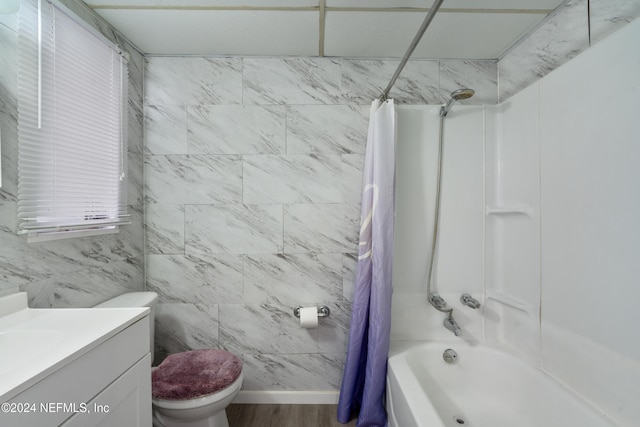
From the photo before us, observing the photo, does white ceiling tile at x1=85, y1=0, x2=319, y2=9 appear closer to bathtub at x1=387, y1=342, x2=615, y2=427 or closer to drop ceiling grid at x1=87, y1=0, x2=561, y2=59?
drop ceiling grid at x1=87, y1=0, x2=561, y2=59

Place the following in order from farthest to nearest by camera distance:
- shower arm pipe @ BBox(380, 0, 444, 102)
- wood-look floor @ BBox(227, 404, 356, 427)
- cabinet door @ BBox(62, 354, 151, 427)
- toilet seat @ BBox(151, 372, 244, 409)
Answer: wood-look floor @ BBox(227, 404, 356, 427), toilet seat @ BBox(151, 372, 244, 409), shower arm pipe @ BBox(380, 0, 444, 102), cabinet door @ BBox(62, 354, 151, 427)

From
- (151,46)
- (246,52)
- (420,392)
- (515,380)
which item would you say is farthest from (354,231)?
(151,46)

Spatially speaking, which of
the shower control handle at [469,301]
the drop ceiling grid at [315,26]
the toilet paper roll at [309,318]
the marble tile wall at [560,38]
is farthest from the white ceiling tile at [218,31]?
the shower control handle at [469,301]

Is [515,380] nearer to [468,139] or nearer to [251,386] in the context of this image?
[468,139]

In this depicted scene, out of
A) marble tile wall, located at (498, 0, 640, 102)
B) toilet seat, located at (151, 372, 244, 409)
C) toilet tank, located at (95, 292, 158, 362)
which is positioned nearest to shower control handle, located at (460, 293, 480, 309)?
marble tile wall, located at (498, 0, 640, 102)

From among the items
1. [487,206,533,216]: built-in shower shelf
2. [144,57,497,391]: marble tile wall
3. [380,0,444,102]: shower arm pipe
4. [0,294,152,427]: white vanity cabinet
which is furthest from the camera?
[144,57,497,391]: marble tile wall

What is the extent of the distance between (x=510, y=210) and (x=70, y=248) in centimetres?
225

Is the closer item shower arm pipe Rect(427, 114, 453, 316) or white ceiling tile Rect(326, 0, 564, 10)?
white ceiling tile Rect(326, 0, 564, 10)


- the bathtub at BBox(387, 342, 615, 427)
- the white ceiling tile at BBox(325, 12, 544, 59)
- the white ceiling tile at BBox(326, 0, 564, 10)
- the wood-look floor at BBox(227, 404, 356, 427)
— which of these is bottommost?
the wood-look floor at BBox(227, 404, 356, 427)

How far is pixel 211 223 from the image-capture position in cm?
157

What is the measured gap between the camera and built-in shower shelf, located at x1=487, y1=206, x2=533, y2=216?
131cm

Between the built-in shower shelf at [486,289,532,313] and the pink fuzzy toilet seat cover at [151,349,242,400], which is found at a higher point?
the built-in shower shelf at [486,289,532,313]

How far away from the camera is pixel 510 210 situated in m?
1.40

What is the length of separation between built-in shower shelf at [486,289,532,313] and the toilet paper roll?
1.08 metres
